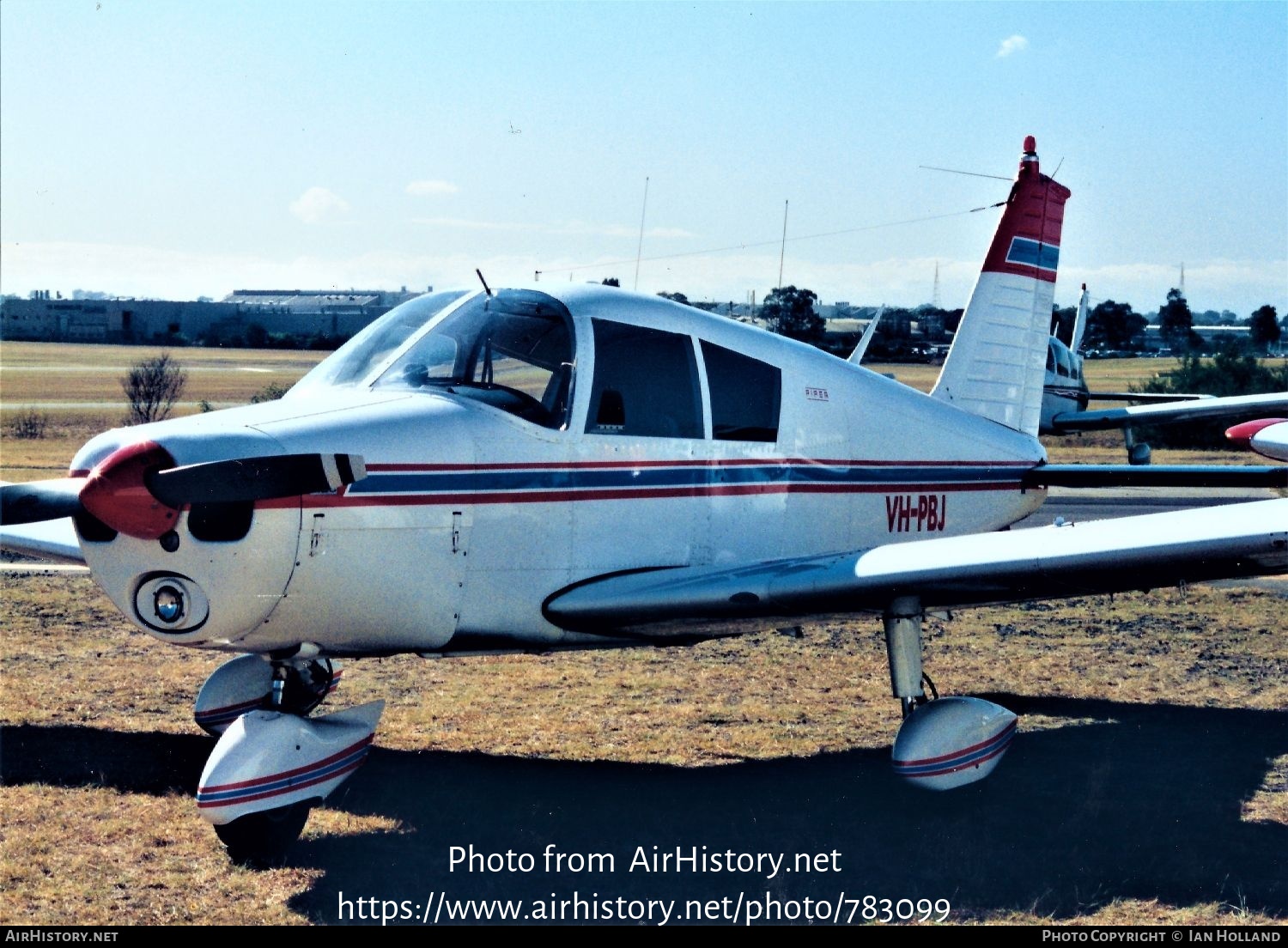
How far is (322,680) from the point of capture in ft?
24.1

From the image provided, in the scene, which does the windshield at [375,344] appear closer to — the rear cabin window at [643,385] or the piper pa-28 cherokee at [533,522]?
the piper pa-28 cherokee at [533,522]

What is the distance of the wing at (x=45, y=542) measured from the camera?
798 cm

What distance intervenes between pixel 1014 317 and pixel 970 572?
4.23 meters

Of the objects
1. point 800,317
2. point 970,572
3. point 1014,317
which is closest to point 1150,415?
point 800,317

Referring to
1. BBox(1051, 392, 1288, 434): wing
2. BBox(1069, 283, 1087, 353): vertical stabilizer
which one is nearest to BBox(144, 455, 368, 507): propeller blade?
BBox(1051, 392, 1288, 434): wing

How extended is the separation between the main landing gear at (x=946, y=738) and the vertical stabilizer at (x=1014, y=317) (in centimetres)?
315

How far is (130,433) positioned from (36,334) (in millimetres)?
121281

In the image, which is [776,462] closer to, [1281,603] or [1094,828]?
[1094,828]

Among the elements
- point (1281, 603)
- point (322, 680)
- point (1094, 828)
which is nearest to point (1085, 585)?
point (1094, 828)

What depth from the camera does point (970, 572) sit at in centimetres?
620

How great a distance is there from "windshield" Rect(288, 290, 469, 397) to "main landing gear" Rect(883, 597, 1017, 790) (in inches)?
110

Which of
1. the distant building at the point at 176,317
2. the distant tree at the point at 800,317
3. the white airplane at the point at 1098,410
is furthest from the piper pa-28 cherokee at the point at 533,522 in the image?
the distant building at the point at 176,317

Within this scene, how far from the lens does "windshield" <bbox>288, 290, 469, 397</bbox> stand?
676cm

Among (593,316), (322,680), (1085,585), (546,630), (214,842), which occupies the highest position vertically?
(593,316)
